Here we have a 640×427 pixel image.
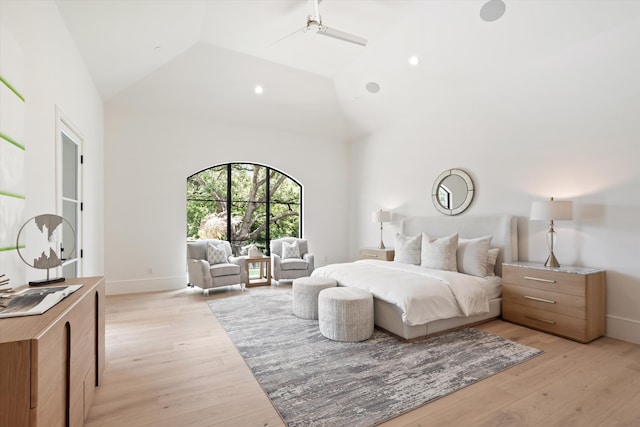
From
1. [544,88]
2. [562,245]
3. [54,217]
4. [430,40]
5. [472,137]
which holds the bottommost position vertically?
[562,245]

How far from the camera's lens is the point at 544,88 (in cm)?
373

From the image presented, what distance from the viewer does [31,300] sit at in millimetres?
1535

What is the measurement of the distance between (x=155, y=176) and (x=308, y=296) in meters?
3.55

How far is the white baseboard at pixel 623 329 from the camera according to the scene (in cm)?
305

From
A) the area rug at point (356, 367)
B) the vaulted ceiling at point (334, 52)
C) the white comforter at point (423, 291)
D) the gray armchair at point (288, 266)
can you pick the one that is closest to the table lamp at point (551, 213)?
the white comforter at point (423, 291)

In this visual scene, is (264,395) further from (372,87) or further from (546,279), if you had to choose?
(372,87)

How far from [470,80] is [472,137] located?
0.78 metres

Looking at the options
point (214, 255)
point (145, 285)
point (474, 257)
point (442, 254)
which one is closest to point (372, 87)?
point (442, 254)

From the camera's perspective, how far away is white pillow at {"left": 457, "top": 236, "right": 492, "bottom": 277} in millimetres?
3865

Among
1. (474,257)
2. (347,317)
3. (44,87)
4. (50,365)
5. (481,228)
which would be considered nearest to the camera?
(50,365)

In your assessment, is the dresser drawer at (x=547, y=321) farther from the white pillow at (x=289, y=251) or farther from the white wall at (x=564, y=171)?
the white pillow at (x=289, y=251)

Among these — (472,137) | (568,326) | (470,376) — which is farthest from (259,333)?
(472,137)

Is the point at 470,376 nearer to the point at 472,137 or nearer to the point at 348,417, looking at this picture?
the point at 348,417

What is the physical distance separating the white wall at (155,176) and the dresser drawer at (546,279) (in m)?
4.51
